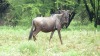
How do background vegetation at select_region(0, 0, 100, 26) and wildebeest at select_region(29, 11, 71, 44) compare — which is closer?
wildebeest at select_region(29, 11, 71, 44)

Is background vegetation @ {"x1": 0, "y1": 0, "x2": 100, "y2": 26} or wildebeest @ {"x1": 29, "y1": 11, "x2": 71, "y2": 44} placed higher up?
wildebeest @ {"x1": 29, "y1": 11, "x2": 71, "y2": 44}

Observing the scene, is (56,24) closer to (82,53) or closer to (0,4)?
(82,53)

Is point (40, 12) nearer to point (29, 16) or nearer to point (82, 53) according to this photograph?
point (29, 16)

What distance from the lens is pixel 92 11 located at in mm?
30312

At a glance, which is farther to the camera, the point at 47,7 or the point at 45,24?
the point at 47,7

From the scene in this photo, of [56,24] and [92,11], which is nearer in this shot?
[56,24]

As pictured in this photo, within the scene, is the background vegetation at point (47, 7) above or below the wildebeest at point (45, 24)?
below

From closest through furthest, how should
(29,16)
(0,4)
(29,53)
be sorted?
(29,53) < (29,16) < (0,4)

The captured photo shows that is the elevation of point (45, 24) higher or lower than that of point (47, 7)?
higher

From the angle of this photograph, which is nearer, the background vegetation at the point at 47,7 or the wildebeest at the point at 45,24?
the wildebeest at the point at 45,24

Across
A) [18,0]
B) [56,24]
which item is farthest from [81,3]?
[56,24]

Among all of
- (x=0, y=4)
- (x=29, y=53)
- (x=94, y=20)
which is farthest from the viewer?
(x=0, y=4)

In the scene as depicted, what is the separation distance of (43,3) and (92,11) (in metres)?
4.85

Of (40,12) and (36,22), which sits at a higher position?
(36,22)
